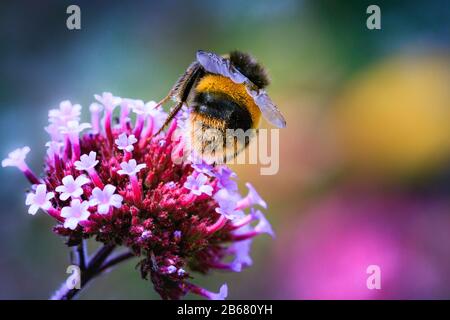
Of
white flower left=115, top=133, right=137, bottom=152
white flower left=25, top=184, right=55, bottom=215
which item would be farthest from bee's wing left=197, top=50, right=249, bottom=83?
white flower left=25, top=184, right=55, bottom=215

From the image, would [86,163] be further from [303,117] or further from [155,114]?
[303,117]

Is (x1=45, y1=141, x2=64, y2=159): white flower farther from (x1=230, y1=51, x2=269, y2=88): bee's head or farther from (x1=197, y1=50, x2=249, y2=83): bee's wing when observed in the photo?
(x1=230, y1=51, x2=269, y2=88): bee's head

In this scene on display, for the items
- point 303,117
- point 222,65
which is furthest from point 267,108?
point 303,117

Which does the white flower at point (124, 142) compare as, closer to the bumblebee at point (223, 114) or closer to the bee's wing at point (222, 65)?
the bumblebee at point (223, 114)

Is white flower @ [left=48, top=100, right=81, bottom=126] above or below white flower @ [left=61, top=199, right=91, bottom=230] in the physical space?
above
